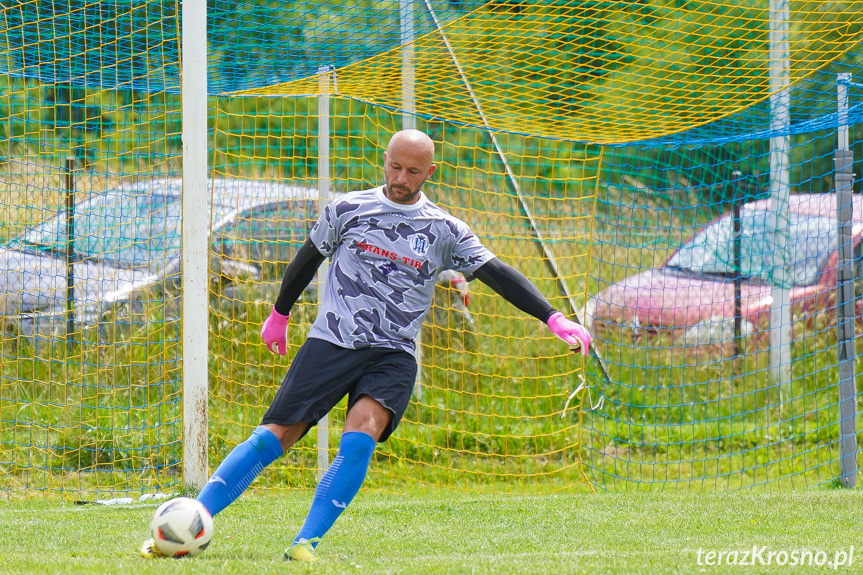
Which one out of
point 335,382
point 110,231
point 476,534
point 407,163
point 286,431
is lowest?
point 476,534

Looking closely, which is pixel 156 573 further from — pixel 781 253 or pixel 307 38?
pixel 781 253

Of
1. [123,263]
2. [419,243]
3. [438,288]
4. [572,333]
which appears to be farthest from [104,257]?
[572,333]

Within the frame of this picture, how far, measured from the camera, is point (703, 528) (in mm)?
4301

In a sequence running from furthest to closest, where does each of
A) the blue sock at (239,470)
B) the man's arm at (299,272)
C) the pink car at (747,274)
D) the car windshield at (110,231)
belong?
the pink car at (747,274)
the car windshield at (110,231)
the man's arm at (299,272)
the blue sock at (239,470)

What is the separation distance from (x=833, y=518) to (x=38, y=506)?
4.09m

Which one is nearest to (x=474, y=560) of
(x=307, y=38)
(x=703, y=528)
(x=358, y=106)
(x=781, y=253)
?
(x=703, y=528)

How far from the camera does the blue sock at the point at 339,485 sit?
3.35m

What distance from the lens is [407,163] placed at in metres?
3.52

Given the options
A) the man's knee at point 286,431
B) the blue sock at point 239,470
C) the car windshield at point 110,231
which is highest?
the car windshield at point 110,231

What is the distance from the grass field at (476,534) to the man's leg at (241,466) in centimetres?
21

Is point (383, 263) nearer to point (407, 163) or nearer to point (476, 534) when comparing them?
point (407, 163)

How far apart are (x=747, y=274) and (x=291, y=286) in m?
4.74

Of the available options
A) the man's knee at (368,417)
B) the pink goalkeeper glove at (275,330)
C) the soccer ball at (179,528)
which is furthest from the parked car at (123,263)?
the soccer ball at (179,528)

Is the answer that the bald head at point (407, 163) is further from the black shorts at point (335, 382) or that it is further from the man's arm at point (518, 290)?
the black shorts at point (335, 382)
